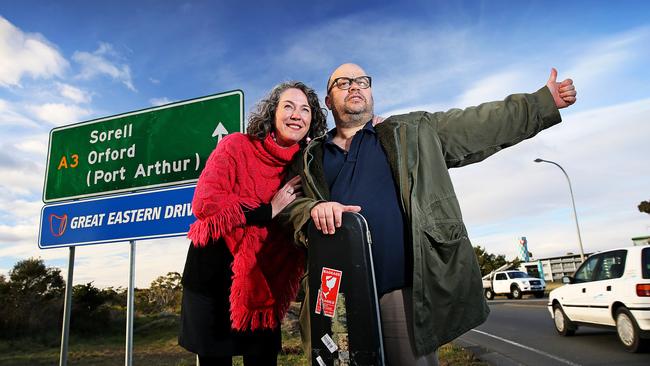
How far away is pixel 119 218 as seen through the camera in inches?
167

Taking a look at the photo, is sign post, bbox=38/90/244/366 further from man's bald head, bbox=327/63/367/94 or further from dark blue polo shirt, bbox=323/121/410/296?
dark blue polo shirt, bbox=323/121/410/296

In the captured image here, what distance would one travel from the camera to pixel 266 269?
2.37 meters

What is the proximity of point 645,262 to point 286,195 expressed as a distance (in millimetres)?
6314

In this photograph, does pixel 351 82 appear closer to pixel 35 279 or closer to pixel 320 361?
pixel 320 361

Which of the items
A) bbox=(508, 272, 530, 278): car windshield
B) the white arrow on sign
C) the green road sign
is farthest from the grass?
bbox=(508, 272, 530, 278): car windshield

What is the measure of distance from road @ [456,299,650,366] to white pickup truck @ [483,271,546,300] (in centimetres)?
1376

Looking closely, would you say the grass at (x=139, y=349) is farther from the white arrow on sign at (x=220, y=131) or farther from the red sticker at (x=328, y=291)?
the red sticker at (x=328, y=291)

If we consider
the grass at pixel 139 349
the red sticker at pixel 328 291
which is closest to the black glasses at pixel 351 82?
the red sticker at pixel 328 291

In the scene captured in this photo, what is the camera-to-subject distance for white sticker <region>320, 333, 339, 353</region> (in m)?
1.70

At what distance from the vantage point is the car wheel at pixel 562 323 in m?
8.29

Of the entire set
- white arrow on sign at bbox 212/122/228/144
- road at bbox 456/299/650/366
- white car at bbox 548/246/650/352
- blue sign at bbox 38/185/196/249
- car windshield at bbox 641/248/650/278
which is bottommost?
road at bbox 456/299/650/366

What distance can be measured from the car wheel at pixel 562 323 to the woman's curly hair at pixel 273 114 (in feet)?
25.6

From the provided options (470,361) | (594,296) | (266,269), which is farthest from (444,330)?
(594,296)

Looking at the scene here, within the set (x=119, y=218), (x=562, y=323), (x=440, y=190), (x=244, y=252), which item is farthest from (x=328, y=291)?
(x=562, y=323)
